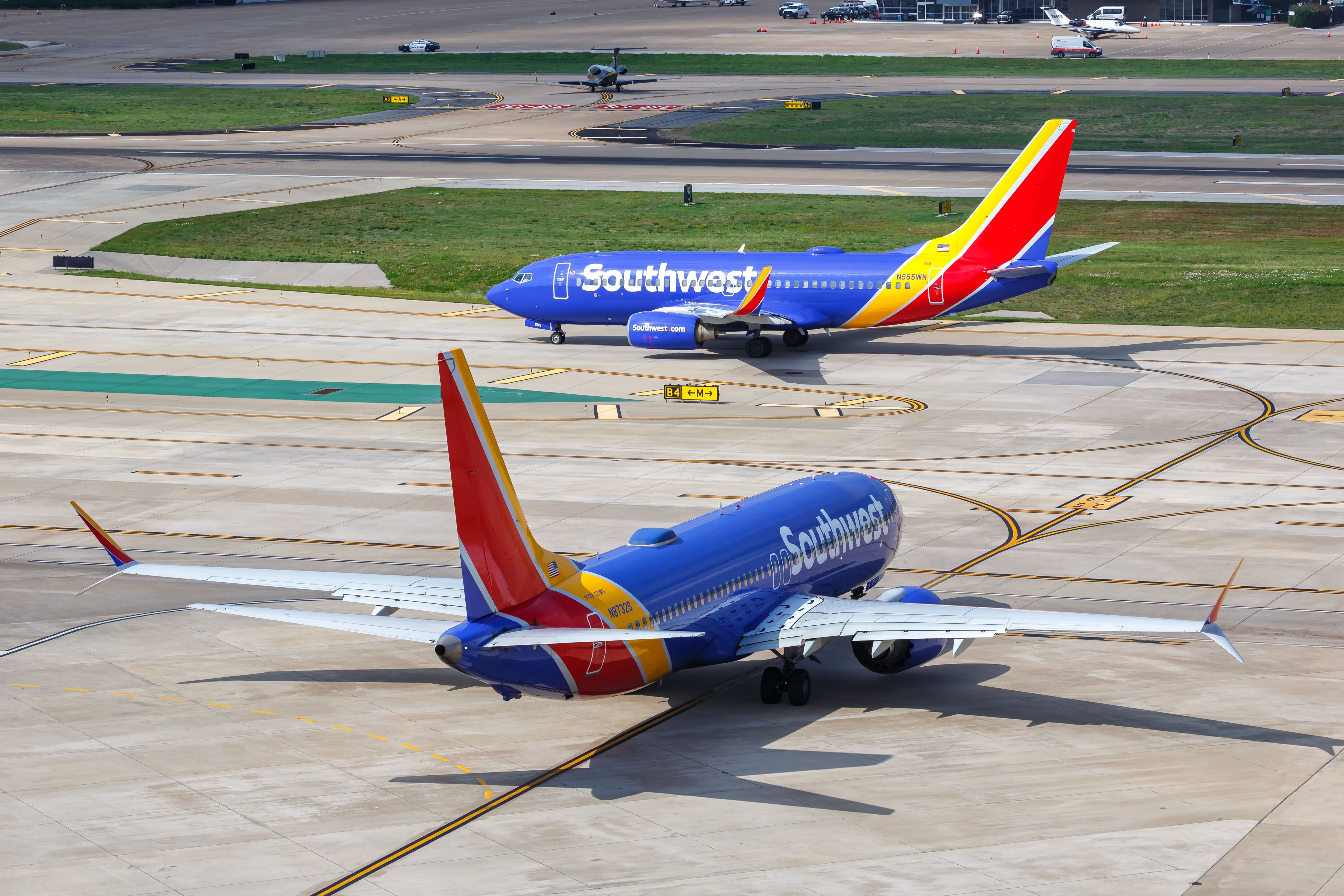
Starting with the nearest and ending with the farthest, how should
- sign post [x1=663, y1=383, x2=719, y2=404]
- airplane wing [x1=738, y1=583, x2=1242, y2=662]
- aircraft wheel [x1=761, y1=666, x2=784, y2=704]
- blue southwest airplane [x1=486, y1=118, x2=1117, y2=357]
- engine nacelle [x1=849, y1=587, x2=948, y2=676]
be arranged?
airplane wing [x1=738, y1=583, x2=1242, y2=662] → aircraft wheel [x1=761, y1=666, x2=784, y2=704] → engine nacelle [x1=849, y1=587, x2=948, y2=676] → sign post [x1=663, y1=383, x2=719, y2=404] → blue southwest airplane [x1=486, y1=118, x2=1117, y2=357]

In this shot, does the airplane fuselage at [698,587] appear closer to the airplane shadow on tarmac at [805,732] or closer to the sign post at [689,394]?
the airplane shadow on tarmac at [805,732]

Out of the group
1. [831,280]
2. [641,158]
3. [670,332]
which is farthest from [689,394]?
[641,158]

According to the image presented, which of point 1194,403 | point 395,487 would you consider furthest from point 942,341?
point 395,487

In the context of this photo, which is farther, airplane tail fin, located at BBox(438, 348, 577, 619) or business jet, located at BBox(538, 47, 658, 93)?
business jet, located at BBox(538, 47, 658, 93)

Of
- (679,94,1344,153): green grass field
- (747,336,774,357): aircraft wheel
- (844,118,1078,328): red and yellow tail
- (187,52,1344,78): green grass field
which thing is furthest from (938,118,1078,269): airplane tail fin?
(187,52,1344,78): green grass field

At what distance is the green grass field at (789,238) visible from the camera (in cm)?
8038

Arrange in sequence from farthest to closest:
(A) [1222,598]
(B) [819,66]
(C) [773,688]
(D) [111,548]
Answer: (B) [819,66], (C) [773,688], (D) [111,548], (A) [1222,598]

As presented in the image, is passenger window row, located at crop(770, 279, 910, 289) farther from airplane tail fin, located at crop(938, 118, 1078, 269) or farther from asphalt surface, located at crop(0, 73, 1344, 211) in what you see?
asphalt surface, located at crop(0, 73, 1344, 211)

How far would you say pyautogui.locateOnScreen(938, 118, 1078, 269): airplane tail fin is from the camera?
68562mm

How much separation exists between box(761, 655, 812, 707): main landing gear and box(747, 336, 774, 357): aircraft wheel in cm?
3831

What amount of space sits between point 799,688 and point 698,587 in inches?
123

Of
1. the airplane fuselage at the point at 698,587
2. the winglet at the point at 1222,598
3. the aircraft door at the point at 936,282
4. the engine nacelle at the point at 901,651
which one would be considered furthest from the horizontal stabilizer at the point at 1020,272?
the engine nacelle at the point at 901,651

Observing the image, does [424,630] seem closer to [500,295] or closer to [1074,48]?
[500,295]

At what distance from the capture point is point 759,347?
70500 mm
